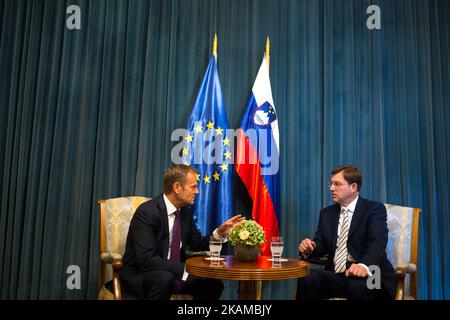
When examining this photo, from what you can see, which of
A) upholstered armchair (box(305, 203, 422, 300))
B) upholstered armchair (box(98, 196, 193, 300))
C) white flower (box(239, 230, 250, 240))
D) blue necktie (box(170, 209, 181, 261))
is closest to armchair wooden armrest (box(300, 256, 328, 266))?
upholstered armchair (box(305, 203, 422, 300))

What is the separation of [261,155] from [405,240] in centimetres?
144

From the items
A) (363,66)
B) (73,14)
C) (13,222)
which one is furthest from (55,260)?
(363,66)

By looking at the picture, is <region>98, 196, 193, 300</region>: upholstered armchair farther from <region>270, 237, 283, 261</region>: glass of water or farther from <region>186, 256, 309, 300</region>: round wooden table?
<region>270, 237, 283, 261</region>: glass of water

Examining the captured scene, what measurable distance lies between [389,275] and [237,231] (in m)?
1.13

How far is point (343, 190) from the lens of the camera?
339 centimetres

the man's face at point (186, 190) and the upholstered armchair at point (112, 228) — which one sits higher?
the man's face at point (186, 190)

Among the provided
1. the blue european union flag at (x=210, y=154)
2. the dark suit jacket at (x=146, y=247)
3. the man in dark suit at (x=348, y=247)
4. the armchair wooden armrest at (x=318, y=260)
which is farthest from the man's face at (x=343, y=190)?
the dark suit jacket at (x=146, y=247)

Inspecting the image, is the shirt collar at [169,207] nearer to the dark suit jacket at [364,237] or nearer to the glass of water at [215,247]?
the glass of water at [215,247]

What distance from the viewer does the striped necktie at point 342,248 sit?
3.28m

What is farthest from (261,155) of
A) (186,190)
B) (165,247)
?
(165,247)

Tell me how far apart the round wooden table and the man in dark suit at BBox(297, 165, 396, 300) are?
33 cm

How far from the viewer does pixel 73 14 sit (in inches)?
176

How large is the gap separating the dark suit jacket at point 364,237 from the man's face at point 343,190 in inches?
3.0
